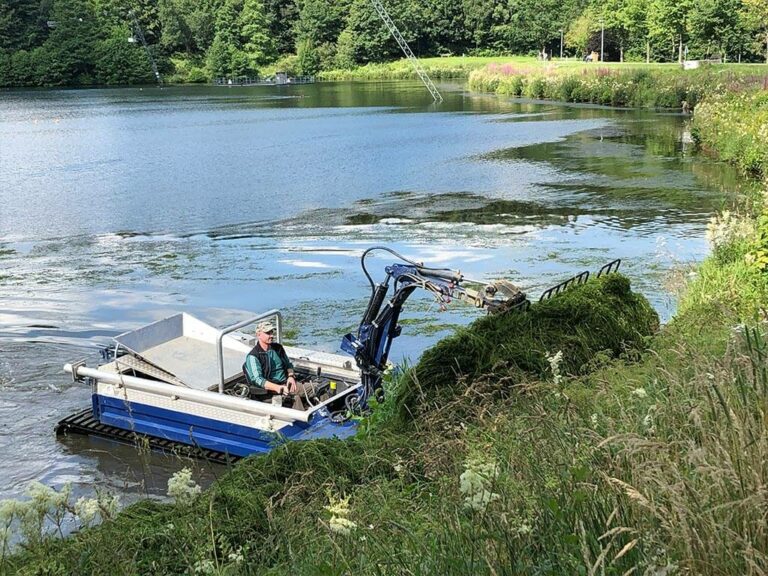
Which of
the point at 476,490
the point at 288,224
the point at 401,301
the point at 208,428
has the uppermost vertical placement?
the point at 476,490

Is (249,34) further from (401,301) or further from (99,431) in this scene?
(401,301)

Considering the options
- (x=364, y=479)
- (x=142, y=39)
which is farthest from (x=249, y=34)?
(x=364, y=479)

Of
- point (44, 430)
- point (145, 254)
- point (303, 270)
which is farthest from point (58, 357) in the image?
point (145, 254)

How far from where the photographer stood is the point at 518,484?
4.09 metres

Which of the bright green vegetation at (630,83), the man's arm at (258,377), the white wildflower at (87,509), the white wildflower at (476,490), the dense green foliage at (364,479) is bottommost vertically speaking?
the man's arm at (258,377)

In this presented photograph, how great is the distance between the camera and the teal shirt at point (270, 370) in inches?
380

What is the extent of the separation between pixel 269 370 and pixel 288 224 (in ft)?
46.5

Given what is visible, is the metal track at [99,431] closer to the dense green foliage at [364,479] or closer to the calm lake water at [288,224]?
the calm lake water at [288,224]

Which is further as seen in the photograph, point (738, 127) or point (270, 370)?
point (738, 127)

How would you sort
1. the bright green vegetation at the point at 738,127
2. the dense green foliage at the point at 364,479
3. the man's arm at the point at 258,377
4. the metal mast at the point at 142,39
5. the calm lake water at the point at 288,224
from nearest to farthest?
the dense green foliage at the point at 364,479, the man's arm at the point at 258,377, the calm lake water at the point at 288,224, the bright green vegetation at the point at 738,127, the metal mast at the point at 142,39

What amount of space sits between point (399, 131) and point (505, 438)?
136ft

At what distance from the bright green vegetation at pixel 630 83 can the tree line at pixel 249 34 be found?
2936 cm

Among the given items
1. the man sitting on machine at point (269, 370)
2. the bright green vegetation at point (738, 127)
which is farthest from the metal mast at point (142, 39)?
the man sitting on machine at point (269, 370)

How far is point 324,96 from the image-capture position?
79375mm
